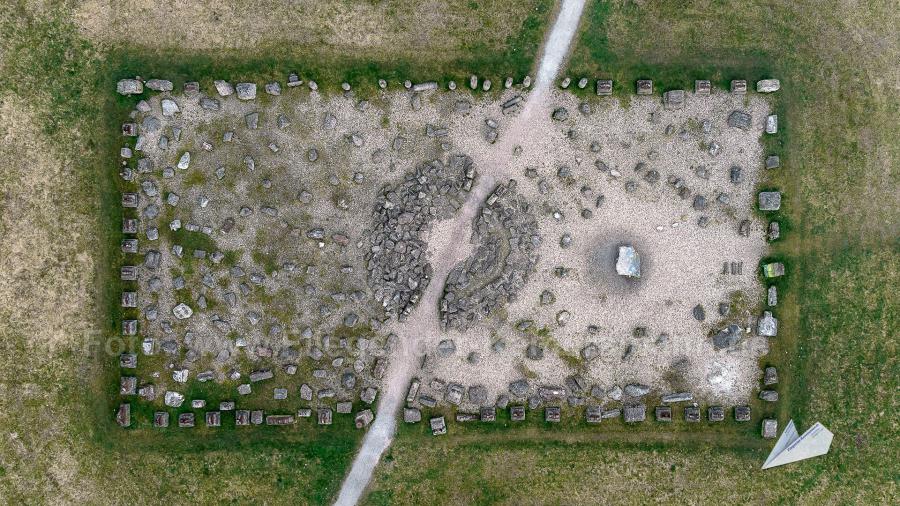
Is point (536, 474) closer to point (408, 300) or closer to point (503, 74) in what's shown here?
point (408, 300)

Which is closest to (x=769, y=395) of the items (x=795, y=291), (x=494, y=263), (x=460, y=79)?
(x=795, y=291)

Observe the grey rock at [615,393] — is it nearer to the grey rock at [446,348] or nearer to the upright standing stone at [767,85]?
the grey rock at [446,348]

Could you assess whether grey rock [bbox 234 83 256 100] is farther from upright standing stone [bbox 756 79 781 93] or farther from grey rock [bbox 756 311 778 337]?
grey rock [bbox 756 311 778 337]

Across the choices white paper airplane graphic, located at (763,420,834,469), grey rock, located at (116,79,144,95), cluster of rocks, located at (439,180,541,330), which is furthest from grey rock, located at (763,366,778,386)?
grey rock, located at (116,79,144,95)

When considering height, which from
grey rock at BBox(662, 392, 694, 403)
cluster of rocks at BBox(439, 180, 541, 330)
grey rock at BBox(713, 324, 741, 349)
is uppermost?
cluster of rocks at BBox(439, 180, 541, 330)

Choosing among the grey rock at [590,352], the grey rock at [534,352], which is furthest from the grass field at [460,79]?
the grey rock at [590,352]

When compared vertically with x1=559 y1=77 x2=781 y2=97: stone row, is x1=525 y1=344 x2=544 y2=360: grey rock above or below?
below
